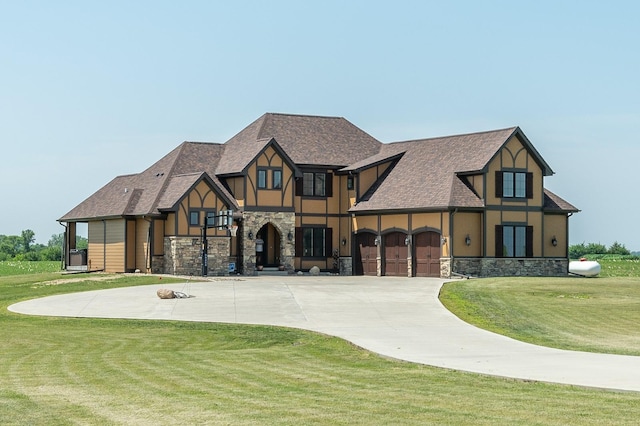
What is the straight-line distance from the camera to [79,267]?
60594 millimetres

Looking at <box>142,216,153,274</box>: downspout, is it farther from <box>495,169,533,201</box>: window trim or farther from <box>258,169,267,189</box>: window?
<box>495,169,533,201</box>: window trim

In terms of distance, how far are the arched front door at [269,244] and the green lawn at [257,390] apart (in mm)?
33223

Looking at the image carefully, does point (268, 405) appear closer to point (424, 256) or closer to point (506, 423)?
point (506, 423)

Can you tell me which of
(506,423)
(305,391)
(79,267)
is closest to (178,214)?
(79,267)

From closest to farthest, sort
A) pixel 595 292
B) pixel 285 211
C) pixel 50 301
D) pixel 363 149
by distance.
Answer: pixel 50 301 → pixel 595 292 → pixel 285 211 → pixel 363 149

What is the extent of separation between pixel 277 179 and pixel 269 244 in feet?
14.6

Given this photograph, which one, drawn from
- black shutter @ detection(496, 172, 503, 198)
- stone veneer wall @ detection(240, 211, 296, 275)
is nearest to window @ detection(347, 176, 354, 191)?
stone veneer wall @ detection(240, 211, 296, 275)

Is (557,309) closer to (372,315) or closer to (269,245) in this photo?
(372,315)

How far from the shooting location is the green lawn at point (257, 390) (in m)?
13.4

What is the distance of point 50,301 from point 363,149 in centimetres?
2767

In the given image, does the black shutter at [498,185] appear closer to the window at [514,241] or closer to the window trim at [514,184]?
the window trim at [514,184]

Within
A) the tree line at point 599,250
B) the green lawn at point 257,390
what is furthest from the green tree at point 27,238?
the green lawn at point 257,390

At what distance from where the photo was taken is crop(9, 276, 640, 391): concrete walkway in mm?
19031

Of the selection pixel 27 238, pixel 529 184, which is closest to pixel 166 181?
pixel 529 184
